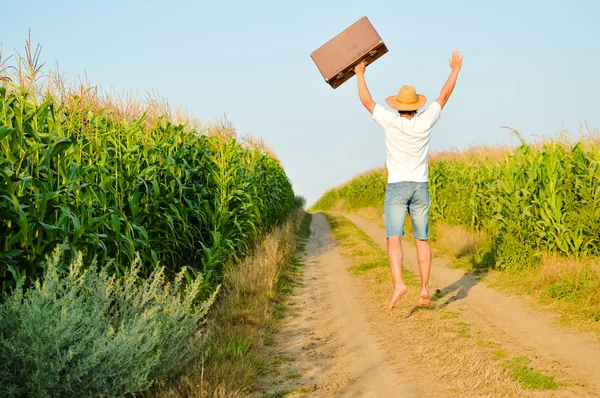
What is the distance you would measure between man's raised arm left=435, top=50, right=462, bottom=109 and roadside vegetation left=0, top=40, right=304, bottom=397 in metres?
3.67

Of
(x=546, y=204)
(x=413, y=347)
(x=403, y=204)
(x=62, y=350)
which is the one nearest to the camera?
(x=62, y=350)

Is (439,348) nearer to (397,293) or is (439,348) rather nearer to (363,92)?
(397,293)

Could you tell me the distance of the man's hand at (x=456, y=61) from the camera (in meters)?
7.11

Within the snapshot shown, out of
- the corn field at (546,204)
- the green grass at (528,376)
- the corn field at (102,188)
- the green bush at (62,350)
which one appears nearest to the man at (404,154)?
the green grass at (528,376)

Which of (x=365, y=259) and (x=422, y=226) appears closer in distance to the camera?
(x=422, y=226)

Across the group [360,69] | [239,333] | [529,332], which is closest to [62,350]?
[239,333]

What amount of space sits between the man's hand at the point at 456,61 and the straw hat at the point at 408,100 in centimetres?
60

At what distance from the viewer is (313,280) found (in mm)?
10562

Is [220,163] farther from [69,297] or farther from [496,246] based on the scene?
[69,297]

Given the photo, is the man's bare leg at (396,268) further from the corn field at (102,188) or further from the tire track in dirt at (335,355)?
the corn field at (102,188)

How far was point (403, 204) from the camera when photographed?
6.98 metres

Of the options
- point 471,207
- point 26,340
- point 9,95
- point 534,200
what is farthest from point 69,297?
point 471,207

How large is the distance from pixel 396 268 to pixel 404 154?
1.41 meters

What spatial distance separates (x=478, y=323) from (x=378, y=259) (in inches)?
198
